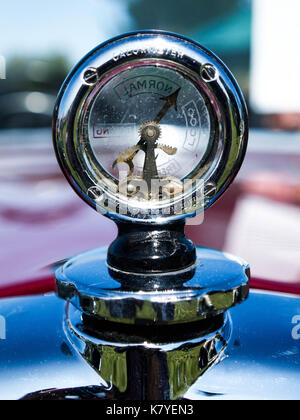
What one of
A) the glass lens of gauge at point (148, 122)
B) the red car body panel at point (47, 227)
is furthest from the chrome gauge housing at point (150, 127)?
the red car body panel at point (47, 227)

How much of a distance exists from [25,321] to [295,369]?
0.57 m

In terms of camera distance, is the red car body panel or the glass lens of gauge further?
the red car body panel

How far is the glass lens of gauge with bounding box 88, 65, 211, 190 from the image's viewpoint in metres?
0.81

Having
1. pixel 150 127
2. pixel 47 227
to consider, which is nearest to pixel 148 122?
pixel 150 127

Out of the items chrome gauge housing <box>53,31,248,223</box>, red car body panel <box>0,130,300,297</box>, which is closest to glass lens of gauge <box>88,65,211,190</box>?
chrome gauge housing <box>53,31,248,223</box>

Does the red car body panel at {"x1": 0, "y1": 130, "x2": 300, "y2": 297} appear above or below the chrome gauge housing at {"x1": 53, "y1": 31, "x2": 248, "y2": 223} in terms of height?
below

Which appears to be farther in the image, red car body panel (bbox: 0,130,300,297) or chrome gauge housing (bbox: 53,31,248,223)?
red car body panel (bbox: 0,130,300,297)

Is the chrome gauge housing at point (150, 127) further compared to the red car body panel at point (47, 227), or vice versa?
the red car body panel at point (47, 227)

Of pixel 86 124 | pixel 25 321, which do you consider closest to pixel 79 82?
pixel 86 124

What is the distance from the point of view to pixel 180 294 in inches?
30.3

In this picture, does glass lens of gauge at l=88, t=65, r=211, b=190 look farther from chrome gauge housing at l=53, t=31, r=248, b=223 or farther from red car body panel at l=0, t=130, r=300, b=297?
red car body panel at l=0, t=130, r=300, b=297

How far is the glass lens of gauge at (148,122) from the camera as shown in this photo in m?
0.81

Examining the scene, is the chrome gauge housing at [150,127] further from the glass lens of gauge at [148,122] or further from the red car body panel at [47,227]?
the red car body panel at [47,227]

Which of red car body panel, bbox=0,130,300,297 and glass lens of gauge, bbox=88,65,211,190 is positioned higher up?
glass lens of gauge, bbox=88,65,211,190
